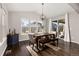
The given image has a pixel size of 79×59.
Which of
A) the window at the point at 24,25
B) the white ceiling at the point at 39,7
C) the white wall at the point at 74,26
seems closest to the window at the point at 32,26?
the window at the point at 24,25

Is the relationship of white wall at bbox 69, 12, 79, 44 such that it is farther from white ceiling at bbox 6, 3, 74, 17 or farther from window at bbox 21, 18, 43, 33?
window at bbox 21, 18, 43, 33

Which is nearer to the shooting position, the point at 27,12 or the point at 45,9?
the point at 27,12

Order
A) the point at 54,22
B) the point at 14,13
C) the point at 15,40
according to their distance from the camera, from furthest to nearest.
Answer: the point at 54,22
the point at 15,40
the point at 14,13

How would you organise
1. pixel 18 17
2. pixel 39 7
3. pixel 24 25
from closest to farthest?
pixel 39 7 → pixel 18 17 → pixel 24 25

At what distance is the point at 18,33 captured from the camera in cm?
529

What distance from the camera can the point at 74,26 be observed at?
5.32 meters

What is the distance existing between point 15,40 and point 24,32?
2.05 feet

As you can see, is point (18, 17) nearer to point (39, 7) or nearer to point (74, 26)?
point (39, 7)

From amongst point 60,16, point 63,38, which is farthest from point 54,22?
point 63,38

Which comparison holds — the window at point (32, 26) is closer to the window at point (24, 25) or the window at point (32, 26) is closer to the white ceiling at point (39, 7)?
the window at point (24, 25)

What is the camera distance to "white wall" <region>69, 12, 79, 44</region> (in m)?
5.12

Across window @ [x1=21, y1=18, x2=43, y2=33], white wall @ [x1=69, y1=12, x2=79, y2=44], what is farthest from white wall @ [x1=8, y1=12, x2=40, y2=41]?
Answer: white wall @ [x1=69, y1=12, x2=79, y2=44]

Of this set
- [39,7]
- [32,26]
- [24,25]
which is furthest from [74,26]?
[24,25]

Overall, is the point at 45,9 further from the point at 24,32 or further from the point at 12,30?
the point at 12,30
